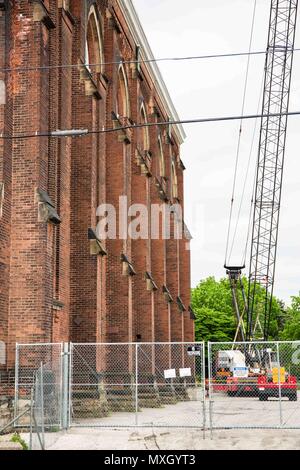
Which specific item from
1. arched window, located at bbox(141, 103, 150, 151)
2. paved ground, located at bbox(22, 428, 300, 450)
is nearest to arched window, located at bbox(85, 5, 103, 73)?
arched window, located at bbox(141, 103, 150, 151)

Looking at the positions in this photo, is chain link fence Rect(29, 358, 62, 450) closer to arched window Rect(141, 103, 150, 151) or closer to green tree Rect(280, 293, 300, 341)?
arched window Rect(141, 103, 150, 151)

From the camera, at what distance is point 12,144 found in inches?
717

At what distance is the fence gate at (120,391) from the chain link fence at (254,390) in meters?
1.12

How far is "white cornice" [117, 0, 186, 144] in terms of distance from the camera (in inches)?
1209

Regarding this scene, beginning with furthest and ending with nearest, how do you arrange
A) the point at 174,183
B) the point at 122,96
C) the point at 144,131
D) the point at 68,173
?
the point at 174,183
the point at 144,131
the point at 122,96
the point at 68,173

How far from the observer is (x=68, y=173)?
69.0 feet

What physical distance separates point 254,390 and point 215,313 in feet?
124

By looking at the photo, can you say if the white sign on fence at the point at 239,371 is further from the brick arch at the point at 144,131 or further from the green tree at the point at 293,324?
the green tree at the point at 293,324

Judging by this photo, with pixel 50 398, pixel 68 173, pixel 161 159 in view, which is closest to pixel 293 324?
pixel 161 159

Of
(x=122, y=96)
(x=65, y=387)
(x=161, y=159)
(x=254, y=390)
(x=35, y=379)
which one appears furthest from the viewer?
(x=161, y=159)

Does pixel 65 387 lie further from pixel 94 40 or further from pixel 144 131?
pixel 144 131

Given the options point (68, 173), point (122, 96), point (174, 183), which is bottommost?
point (68, 173)
